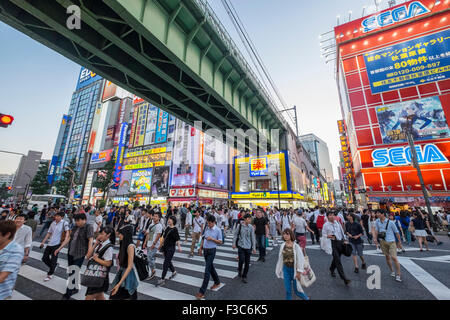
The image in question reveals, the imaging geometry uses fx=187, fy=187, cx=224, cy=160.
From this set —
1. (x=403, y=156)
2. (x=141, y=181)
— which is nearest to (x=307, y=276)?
(x=403, y=156)

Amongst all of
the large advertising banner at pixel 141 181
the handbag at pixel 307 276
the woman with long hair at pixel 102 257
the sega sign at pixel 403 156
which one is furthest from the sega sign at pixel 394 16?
the large advertising banner at pixel 141 181

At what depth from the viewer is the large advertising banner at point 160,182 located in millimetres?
45344

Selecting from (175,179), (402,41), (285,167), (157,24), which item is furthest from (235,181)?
(402,41)

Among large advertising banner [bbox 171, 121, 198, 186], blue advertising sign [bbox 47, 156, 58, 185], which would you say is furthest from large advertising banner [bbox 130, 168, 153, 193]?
blue advertising sign [bbox 47, 156, 58, 185]

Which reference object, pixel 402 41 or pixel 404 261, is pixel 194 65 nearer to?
pixel 404 261

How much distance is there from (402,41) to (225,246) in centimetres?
4484

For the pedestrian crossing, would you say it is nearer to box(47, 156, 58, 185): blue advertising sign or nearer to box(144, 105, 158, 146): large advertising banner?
box(144, 105, 158, 146): large advertising banner

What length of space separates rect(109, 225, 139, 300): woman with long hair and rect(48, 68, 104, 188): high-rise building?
8165 centimetres

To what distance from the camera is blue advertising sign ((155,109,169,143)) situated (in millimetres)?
51969

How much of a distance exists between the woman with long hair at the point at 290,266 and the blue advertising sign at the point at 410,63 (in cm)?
3825

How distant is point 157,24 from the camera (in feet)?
26.3

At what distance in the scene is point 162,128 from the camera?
53.1m

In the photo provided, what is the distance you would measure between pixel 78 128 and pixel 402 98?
10392cm
